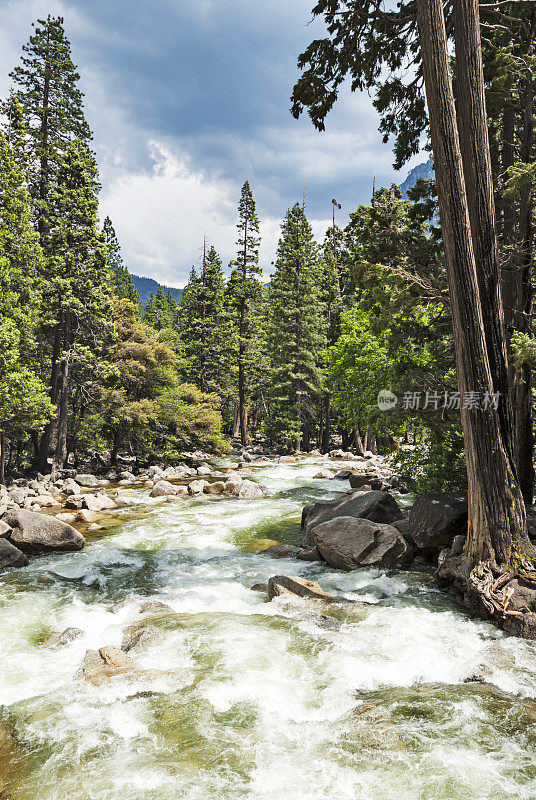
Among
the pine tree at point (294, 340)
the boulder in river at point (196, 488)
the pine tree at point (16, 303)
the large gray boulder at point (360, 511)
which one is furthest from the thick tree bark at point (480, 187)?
the pine tree at point (294, 340)

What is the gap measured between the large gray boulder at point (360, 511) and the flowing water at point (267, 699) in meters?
2.11

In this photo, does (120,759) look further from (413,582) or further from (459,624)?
(413,582)

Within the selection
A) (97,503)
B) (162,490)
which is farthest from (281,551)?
(162,490)

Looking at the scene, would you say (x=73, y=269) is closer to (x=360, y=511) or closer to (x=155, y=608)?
(x=360, y=511)

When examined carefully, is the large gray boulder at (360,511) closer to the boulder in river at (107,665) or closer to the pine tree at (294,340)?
the boulder in river at (107,665)

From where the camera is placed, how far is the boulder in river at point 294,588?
716 cm

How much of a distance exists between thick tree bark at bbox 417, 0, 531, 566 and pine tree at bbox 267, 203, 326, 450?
2418 cm

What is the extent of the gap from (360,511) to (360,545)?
1.63m

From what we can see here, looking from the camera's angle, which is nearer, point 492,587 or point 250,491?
point 492,587

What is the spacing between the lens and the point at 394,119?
987cm

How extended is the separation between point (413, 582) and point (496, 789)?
454cm

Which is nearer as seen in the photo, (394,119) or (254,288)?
(394,119)

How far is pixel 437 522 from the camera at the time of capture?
8258 millimetres

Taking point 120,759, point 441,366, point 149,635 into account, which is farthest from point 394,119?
point 120,759
